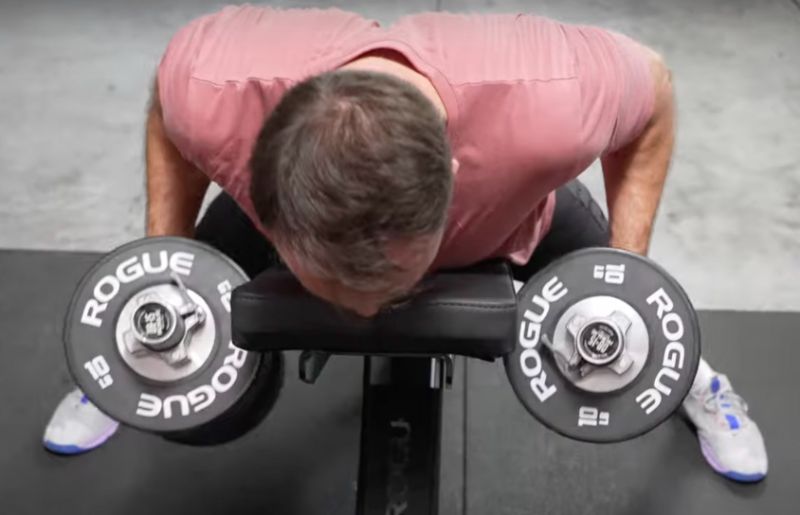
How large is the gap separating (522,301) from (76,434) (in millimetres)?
914

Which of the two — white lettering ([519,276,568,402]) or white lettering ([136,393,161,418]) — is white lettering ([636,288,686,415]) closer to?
white lettering ([519,276,568,402])

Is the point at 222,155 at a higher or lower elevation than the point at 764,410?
higher

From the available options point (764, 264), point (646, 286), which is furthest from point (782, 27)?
point (646, 286)

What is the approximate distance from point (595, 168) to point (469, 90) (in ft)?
4.18

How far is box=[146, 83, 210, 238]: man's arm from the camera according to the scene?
1097mm

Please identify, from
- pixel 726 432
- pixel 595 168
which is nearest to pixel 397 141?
pixel 726 432

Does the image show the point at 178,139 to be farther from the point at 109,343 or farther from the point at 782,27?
the point at 782,27

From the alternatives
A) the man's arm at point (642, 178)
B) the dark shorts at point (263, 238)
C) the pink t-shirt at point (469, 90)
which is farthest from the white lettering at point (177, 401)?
the man's arm at point (642, 178)

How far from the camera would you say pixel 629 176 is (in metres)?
1.12

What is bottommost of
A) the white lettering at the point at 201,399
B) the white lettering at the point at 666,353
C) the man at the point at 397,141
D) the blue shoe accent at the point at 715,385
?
the blue shoe accent at the point at 715,385

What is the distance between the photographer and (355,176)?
67 centimetres

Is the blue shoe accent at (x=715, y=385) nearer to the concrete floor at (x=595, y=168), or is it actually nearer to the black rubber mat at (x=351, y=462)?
the black rubber mat at (x=351, y=462)

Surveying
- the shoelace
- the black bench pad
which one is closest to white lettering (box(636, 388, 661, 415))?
the black bench pad

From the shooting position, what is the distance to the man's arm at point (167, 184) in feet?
3.60
